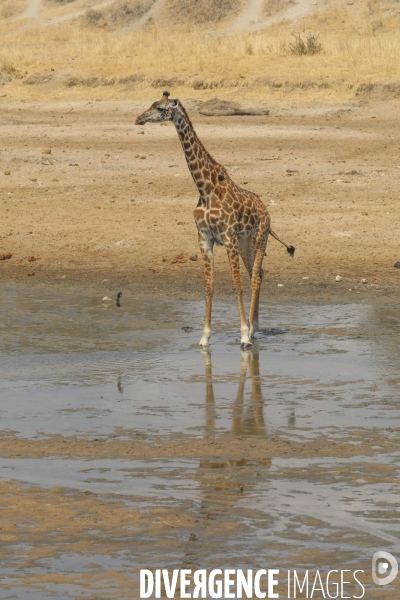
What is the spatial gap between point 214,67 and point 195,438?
20.2 m

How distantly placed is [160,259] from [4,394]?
511cm

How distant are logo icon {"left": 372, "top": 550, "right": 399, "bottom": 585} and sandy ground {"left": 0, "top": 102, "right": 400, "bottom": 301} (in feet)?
20.8

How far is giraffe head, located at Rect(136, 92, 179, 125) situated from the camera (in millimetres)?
8922

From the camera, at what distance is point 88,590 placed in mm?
4453

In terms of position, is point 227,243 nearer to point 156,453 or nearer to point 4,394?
point 4,394

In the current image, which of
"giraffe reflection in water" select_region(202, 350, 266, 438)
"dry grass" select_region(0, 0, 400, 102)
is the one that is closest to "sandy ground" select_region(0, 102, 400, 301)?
"dry grass" select_region(0, 0, 400, 102)

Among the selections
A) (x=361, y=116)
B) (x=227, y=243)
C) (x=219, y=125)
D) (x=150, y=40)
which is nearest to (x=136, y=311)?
(x=227, y=243)

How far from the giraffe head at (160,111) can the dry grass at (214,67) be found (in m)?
13.9

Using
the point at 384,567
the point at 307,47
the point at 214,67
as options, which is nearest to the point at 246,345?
the point at 384,567

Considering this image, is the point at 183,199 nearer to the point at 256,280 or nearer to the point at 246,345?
the point at 256,280

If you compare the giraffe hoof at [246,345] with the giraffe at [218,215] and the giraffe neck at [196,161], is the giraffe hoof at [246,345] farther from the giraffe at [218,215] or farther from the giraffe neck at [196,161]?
the giraffe neck at [196,161]

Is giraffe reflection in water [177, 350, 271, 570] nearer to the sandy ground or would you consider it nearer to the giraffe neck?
the giraffe neck

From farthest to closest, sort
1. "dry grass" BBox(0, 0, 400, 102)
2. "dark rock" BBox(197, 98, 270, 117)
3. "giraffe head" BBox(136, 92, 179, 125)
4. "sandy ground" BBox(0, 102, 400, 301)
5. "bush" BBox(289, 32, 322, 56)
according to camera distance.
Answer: "bush" BBox(289, 32, 322, 56), "dry grass" BBox(0, 0, 400, 102), "dark rock" BBox(197, 98, 270, 117), "sandy ground" BBox(0, 102, 400, 301), "giraffe head" BBox(136, 92, 179, 125)

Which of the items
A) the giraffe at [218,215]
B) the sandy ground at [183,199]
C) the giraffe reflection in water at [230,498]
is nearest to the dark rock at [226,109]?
the sandy ground at [183,199]
